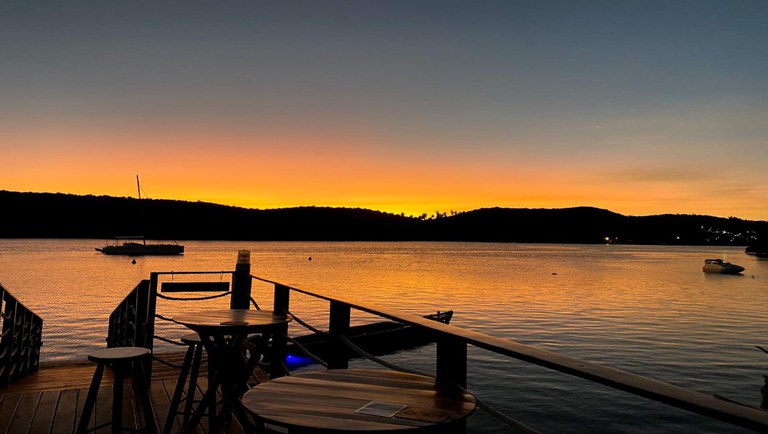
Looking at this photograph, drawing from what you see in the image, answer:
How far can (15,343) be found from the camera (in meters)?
6.82

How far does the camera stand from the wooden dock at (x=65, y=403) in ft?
16.5

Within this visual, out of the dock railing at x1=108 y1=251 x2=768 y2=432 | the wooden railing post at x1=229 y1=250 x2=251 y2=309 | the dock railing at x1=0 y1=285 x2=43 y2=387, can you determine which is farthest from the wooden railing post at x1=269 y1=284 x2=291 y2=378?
the dock railing at x1=0 y1=285 x2=43 y2=387

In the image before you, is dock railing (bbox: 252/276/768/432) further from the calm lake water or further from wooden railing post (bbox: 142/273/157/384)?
wooden railing post (bbox: 142/273/157/384)

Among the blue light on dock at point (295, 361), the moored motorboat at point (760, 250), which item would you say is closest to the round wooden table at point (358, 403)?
the blue light on dock at point (295, 361)

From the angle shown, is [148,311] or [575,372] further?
[148,311]

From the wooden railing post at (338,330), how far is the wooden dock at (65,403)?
56.3 inches

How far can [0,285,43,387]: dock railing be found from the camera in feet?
21.2

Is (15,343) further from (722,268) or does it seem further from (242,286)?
(722,268)

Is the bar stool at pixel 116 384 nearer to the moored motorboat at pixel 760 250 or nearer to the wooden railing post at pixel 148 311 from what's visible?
the wooden railing post at pixel 148 311

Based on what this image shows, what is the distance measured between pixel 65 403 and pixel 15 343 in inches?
69.9

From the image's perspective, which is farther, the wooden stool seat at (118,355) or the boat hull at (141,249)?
the boat hull at (141,249)

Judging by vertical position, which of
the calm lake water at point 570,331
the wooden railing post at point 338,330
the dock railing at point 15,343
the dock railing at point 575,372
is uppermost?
the dock railing at point 575,372

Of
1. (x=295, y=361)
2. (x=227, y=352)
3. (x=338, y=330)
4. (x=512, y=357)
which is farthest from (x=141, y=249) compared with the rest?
(x=512, y=357)

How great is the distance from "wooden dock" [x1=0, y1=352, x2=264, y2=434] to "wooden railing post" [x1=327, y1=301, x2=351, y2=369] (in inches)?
56.3
